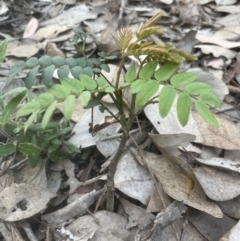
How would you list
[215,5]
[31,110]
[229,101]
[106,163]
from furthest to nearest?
[215,5] → [229,101] → [106,163] → [31,110]

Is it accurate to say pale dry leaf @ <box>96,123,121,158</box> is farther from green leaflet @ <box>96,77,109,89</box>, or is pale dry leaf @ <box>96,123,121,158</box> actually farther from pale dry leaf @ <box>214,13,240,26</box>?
pale dry leaf @ <box>214,13,240,26</box>

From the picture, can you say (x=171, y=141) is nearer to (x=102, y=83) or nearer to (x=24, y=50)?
(x=102, y=83)

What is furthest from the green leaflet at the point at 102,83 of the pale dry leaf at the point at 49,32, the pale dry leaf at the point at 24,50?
the pale dry leaf at the point at 49,32

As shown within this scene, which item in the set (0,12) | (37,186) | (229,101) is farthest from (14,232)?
(0,12)

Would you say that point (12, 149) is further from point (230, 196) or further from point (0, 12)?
point (0, 12)

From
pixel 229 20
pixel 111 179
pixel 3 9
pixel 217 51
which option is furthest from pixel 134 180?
pixel 3 9

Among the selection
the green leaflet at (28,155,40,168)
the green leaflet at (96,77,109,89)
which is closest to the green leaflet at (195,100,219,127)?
the green leaflet at (96,77,109,89)
